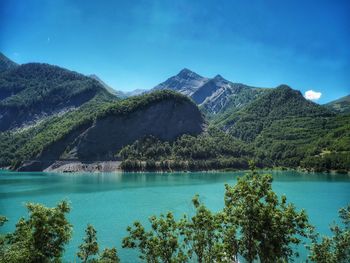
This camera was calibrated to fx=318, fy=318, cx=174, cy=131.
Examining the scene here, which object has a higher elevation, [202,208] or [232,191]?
[232,191]

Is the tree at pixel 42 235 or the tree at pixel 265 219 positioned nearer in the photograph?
the tree at pixel 265 219

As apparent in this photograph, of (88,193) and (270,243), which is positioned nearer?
(270,243)

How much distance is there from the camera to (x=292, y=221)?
19250mm

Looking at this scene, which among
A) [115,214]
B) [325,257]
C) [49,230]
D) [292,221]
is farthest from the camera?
[115,214]

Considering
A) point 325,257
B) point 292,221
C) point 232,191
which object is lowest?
point 325,257

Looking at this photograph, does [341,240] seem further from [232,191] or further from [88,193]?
[88,193]

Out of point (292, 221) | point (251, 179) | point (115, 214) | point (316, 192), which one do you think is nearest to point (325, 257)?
point (292, 221)

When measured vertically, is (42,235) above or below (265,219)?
below

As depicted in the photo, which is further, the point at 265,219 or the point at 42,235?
the point at 42,235

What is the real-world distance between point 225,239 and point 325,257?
8002 millimetres

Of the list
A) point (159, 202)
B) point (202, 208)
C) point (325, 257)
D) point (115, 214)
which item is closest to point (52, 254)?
point (202, 208)

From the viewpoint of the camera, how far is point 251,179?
20.3 m

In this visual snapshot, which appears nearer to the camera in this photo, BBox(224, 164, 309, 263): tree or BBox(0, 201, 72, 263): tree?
BBox(224, 164, 309, 263): tree

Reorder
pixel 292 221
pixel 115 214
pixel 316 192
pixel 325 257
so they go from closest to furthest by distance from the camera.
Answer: pixel 292 221
pixel 325 257
pixel 115 214
pixel 316 192
